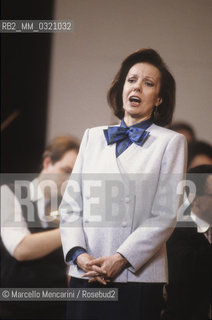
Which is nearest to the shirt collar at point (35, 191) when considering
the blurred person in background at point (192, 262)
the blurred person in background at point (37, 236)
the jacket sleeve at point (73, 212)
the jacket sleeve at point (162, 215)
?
the blurred person in background at point (37, 236)

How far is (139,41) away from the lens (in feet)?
6.75

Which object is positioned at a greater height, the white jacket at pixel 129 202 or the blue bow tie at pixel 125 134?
the blue bow tie at pixel 125 134

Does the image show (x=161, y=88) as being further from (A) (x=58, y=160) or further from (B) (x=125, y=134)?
(A) (x=58, y=160)

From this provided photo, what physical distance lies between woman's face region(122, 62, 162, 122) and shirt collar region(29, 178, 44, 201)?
61 centimetres

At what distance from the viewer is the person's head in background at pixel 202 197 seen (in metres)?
1.96

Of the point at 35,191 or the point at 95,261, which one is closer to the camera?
the point at 95,261

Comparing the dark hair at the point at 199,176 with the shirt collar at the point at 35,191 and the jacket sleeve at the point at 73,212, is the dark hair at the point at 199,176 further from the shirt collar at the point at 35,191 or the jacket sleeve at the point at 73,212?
the shirt collar at the point at 35,191

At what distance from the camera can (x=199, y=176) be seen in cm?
198

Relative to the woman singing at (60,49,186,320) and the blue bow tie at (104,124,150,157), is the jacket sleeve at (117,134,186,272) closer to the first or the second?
the woman singing at (60,49,186,320)

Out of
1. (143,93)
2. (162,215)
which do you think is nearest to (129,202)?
(162,215)

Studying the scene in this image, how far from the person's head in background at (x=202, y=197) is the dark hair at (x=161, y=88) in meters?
0.27

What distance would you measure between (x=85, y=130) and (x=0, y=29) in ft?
2.42

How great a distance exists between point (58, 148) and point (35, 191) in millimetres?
239

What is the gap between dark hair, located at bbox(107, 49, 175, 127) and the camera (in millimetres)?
1939
